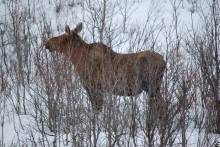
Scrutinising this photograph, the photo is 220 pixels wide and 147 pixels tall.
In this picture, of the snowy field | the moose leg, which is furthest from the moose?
the snowy field

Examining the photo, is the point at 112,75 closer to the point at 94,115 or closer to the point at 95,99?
the point at 95,99

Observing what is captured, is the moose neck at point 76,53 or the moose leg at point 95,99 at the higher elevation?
the moose neck at point 76,53

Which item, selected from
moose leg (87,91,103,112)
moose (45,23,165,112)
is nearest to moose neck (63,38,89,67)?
moose (45,23,165,112)

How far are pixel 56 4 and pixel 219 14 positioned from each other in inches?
544

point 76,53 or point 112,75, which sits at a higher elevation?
point 76,53

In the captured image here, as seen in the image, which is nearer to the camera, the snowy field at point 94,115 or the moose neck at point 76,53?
the snowy field at point 94,115

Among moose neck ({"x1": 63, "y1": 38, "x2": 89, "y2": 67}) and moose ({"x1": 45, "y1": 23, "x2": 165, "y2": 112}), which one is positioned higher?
moose neck ({"x1": 63, "y1": 38, "x2": 89, "y2": 67})

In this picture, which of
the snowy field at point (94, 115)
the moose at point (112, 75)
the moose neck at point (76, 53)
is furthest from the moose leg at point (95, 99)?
the moose neck at point (76, 53)

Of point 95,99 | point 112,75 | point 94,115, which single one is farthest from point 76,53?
point 94,115

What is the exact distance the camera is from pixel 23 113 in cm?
646

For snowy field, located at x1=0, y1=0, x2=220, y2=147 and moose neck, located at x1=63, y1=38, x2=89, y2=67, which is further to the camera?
moose neck, located at x1=63, y1=38, x2=89, y2=67

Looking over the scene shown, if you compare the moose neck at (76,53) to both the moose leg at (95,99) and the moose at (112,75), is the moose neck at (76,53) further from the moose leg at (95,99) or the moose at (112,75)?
A: the moose leg at (95,99)

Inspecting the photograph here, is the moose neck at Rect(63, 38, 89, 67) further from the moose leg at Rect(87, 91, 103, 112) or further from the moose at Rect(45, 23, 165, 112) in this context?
the moose leg at Rect(87, 91, 103, 112)

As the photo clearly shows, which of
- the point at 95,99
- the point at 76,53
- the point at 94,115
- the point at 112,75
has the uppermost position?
the point at 76,53
